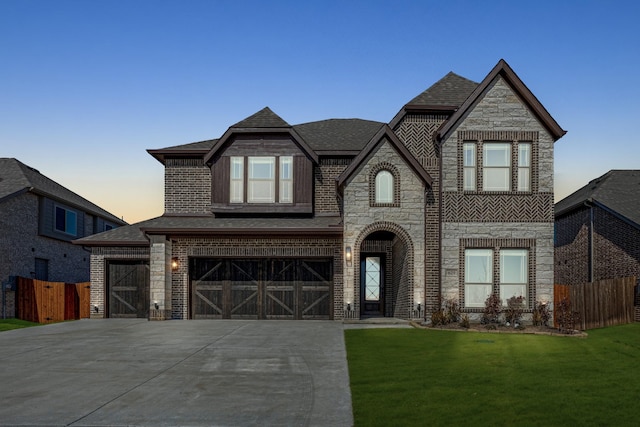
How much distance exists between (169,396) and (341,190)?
526 inches

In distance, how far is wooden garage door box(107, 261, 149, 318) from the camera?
2434cm

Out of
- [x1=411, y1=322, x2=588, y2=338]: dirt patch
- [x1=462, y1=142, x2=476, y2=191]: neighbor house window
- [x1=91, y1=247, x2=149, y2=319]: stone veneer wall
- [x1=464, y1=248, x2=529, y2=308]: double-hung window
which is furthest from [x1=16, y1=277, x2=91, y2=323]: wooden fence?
[x1=462, y1=142, x2=476, y2=191]: neighbor house window

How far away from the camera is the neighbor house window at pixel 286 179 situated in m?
24.1

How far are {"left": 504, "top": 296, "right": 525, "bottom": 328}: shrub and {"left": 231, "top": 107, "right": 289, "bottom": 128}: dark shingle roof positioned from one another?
35.4ft

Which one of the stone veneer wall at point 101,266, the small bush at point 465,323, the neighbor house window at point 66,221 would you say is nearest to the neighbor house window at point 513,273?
the small bush at point 465,323

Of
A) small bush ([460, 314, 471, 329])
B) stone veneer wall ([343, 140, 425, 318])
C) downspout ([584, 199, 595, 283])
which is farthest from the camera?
downspout ([584, 199, 595, 283])

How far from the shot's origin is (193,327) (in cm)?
2009

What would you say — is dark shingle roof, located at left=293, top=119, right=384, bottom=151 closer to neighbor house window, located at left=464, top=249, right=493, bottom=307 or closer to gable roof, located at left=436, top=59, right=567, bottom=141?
gable roof, located at left=436, top=59, right=567, bottom=141

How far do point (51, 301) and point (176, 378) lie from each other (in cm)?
1720

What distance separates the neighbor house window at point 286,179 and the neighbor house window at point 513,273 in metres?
8.41

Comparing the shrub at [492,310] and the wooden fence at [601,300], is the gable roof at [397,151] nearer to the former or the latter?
the shrub at [492,310]

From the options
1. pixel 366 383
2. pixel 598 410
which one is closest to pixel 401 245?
pixel 366 383

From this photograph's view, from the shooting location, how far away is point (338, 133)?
27094mm

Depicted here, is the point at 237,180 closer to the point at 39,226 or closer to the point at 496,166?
the point at 496,166
